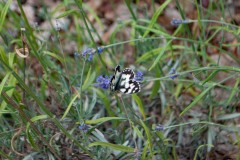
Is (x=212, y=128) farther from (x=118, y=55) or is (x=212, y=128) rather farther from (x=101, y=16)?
(x=101, y=16)

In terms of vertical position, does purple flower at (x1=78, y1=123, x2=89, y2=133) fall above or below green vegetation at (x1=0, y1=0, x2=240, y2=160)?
below

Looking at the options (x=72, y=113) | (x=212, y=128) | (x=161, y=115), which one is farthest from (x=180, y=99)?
(x=72, y=113)

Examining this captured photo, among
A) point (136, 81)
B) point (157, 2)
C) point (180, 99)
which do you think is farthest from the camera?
point (157, 2)

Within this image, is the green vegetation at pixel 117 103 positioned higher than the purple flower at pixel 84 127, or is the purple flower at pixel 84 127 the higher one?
the green vegetation at pixel 117 103

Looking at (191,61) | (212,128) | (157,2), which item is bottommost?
(212,128)

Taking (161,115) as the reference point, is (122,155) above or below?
below

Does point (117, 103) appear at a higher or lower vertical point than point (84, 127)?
higher

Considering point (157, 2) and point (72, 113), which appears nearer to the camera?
point (72, 113)

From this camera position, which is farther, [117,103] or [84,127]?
[117,103]

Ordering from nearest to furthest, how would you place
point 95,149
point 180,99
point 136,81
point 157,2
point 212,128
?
point 136,81 < point 95,149 < point 212,128 < point 180,99 < point 157,2
